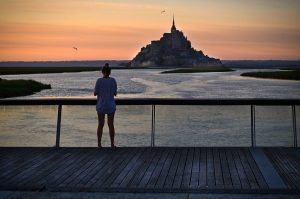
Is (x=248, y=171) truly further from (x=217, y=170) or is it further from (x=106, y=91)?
(x=106, y=91)

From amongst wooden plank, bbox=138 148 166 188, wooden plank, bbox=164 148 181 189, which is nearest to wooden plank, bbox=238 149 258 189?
wooden plank, bbox=164 148 181 189

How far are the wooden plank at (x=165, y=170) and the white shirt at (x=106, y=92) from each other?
1.55 meters

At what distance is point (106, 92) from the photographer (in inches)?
351

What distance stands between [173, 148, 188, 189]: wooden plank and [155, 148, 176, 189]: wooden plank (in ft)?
0.54

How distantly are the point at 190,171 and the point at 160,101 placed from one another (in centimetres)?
295

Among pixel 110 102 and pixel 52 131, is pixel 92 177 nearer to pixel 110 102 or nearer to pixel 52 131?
pixel 110 102

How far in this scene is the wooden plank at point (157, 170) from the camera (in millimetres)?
6079

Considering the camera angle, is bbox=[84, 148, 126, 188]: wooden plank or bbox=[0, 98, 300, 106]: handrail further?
bbox=[0, 98, 300, 106]: handrail

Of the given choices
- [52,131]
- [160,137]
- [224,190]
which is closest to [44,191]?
[224,190]

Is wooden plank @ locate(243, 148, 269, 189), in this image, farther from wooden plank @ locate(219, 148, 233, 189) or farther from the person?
the person

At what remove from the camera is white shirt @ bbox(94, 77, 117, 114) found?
8.89 meters

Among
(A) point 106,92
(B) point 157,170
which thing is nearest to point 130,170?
(B) point 157,170

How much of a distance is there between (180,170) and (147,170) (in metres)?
0.53

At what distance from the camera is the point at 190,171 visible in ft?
22.6
